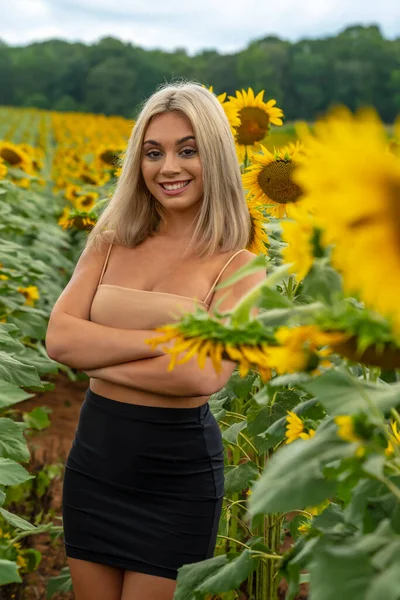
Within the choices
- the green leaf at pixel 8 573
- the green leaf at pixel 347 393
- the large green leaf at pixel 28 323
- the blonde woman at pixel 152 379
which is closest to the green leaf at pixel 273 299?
the green leaf at pixel 347 393

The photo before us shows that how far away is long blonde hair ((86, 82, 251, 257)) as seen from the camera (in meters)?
1.99

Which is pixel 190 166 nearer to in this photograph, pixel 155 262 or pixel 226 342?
pixel 155 262

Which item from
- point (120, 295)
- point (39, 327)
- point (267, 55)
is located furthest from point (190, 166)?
point (267, 55)

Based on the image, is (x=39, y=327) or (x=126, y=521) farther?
(x=39, y=327)

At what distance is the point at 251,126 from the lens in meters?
2.79

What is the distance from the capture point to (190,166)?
1.98 metres

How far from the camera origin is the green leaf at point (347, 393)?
94cm

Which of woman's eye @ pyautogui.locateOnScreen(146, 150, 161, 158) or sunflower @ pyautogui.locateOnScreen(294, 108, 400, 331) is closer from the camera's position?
sunflower @ pyautogui.locateOnScreen(294, 108, 400, 331)

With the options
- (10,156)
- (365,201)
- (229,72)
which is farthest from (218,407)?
(229,72)

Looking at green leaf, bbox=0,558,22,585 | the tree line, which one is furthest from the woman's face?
the tree line

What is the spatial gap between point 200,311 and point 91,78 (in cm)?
4322

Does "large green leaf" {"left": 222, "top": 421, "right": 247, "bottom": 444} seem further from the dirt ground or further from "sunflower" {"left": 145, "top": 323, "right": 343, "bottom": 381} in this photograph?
"sunflower" {"left": 145, "top": 323, "right": 343, "bottom": 381}

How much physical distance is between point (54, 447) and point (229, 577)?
294cm

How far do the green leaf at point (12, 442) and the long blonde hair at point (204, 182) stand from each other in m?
0.50
